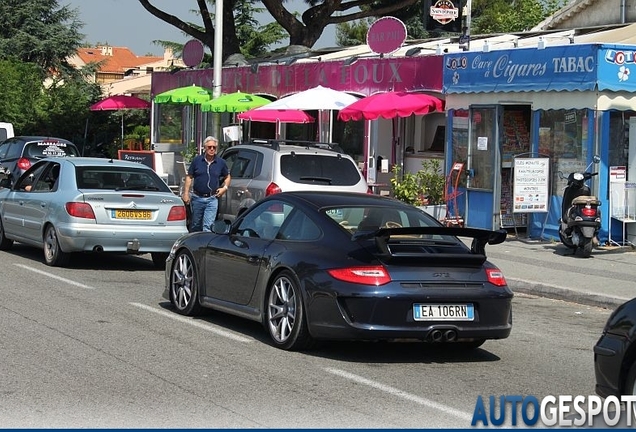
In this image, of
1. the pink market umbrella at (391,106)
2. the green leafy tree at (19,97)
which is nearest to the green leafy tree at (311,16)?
the green leafy tree at (19,97)

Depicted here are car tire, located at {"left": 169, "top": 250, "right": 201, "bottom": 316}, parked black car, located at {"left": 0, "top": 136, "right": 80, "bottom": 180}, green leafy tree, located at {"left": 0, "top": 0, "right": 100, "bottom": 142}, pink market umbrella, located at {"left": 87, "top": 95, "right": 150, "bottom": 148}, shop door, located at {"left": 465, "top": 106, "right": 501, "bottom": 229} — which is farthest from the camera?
green leafy tree, located at {"left": 0, "top": 0, "right": 100, "bottom": 142}

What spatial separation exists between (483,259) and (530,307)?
4.52 metres

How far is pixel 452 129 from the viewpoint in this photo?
21.7m

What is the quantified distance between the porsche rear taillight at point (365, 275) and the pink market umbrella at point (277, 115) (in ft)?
50.5

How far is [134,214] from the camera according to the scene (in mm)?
15281

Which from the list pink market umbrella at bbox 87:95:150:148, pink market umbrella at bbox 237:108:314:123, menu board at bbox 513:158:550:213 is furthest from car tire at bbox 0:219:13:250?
pink market umbrella at bbox 87:95:150:148

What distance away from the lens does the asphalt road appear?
7.21 m

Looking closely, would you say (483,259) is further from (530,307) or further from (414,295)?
(530,307)

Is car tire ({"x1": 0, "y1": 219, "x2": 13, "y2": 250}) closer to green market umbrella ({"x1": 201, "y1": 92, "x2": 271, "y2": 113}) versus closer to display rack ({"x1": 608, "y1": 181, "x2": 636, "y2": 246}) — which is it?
green market umbrella ({"x1": 201, "y1": 92, "x2": 271, "y2": 113})

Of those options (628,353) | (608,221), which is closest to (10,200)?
(608,221)

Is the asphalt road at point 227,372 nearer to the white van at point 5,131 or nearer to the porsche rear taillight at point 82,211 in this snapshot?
the porsche rear taillight at point 82,211

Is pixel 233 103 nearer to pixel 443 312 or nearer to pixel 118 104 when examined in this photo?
pixel 118 104

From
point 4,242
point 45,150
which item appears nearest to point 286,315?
point 4,242
